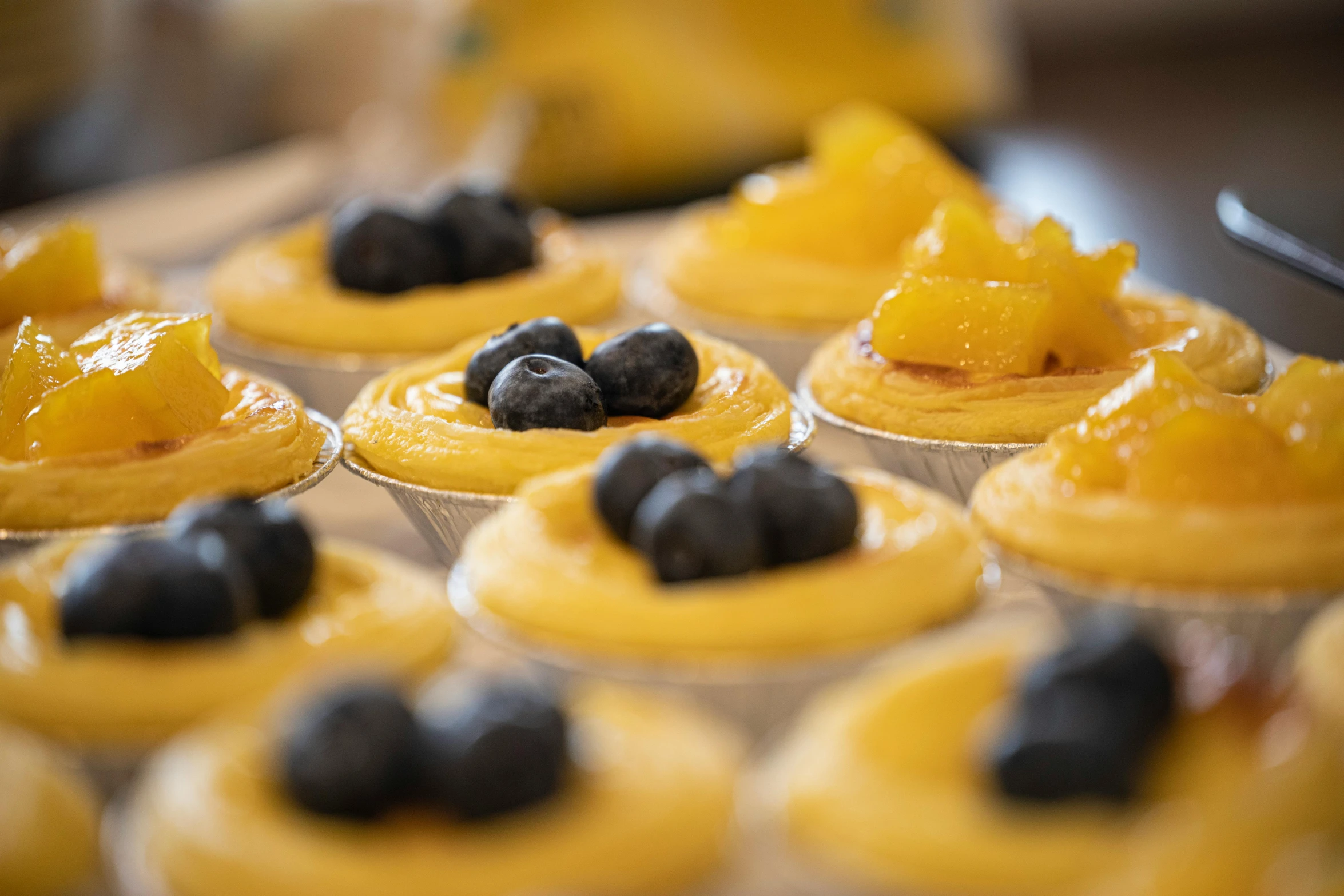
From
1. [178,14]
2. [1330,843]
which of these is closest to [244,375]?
[1330,843]

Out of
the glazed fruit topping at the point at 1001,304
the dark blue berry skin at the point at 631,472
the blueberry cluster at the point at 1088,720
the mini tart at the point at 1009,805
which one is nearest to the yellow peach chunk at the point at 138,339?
the dark blue berry skin at the point at 631,472

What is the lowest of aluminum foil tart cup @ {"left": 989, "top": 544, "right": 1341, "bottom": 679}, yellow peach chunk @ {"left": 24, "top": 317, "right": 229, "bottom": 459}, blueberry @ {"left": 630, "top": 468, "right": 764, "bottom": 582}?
yellow peach chunk @ {"left": 24, "top": 317, "right": 229, "bottom": 459}

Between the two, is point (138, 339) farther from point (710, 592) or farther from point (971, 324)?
point (971, 324)

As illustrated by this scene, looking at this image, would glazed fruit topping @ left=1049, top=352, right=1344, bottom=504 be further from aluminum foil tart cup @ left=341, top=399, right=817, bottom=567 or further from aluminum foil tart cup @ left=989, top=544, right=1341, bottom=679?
aluminum foil tart cup @ left=341, top=399, right=817, bottom=567

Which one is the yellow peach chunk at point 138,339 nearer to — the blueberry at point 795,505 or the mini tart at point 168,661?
the mini tart at point 168,661

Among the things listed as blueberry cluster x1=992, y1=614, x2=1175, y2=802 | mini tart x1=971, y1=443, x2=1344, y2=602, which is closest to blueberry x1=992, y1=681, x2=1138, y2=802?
blueberry cluster x1=992, y1=614, x2=1175, y2=802

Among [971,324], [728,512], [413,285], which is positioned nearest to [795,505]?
[728,512]
